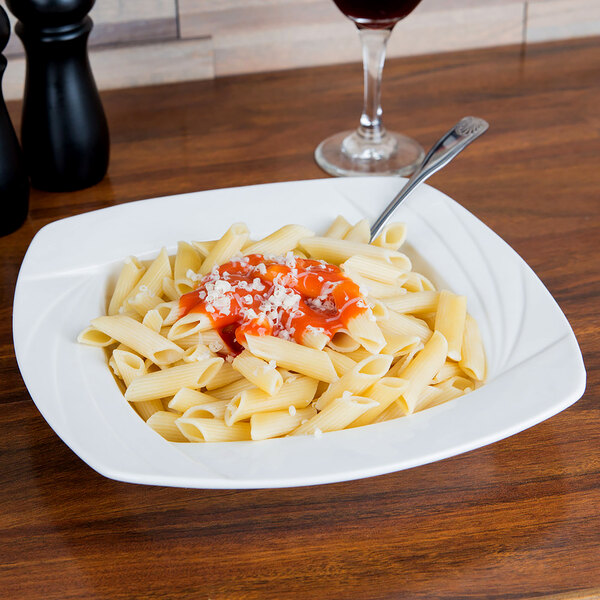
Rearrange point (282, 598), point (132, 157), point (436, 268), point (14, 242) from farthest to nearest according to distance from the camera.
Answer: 1. point (132, 157)
2. point (14, 242)
3. point (436, 268)
4. point (282, 598)

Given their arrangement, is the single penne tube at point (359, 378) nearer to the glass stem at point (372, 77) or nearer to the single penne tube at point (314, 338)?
the single penne tube at point (314, 338)

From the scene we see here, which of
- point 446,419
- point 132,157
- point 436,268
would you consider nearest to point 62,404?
point 446,419

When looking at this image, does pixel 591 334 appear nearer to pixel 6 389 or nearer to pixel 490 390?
pixel 490 390

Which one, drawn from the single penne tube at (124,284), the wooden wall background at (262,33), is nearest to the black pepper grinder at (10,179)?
the single penne tube at (124,284)

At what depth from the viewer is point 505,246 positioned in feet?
3.99

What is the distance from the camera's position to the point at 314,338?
3.48 feet

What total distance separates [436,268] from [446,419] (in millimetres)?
383

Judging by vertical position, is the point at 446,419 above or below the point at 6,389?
above

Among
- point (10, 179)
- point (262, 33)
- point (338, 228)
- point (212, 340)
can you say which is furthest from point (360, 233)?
point (262, 33)

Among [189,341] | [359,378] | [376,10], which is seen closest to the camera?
[359,378]

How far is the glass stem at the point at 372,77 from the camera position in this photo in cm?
158

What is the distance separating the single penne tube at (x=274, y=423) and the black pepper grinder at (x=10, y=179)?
687 millimetres

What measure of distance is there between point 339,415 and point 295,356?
11 cm

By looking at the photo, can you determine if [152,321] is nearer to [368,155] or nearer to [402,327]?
[402,327]
